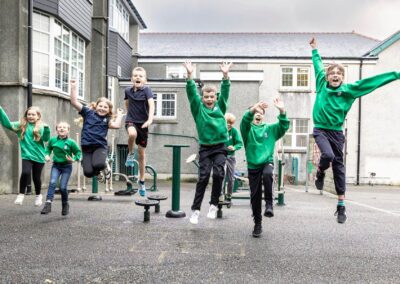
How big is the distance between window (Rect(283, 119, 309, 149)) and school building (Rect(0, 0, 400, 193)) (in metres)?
0.06

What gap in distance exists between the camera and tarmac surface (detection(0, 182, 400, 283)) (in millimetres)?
4344

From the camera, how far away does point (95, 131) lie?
719 cm

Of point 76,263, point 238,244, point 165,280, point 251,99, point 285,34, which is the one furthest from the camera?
point 285,34

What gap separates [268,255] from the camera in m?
5.24

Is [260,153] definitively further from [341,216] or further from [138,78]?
[138,78]

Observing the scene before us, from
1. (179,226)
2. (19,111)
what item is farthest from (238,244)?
(19,111)

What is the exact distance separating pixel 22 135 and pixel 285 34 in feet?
90.6

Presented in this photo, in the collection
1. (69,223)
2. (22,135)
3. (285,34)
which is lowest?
(69,223)

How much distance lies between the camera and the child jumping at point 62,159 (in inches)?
311

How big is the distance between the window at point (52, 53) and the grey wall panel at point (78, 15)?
0.30m

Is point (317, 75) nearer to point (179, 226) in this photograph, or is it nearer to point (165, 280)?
point (179, 226)

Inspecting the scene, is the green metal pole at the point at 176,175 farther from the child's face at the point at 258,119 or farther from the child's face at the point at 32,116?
the child's face at the point at 32,116

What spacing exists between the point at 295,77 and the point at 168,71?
8248 mm

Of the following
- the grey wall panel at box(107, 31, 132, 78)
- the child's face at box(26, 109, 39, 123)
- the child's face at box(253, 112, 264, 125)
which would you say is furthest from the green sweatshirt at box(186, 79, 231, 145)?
the grey wall panel at box(107, 31, 132, 78)
